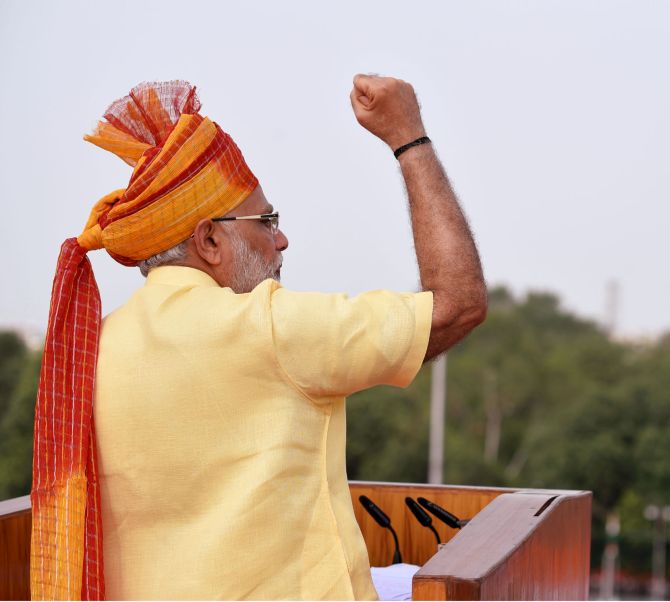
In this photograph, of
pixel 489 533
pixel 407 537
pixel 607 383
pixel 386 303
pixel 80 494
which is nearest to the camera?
pixel 386 303

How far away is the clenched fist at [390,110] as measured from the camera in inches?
86.0

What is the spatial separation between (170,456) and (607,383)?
60189mm

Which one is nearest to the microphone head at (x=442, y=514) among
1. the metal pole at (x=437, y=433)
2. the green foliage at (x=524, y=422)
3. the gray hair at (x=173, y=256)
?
the gray hair at (x=173, y=256)

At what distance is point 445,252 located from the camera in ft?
6.86

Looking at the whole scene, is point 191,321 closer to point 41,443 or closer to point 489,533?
point 41,443

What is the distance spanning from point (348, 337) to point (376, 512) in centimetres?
145

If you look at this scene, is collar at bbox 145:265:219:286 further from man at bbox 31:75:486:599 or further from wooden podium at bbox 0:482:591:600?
wooden podium at bbox 0:482:591:600

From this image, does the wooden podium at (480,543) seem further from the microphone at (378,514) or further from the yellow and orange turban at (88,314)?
the yellow and orange turban at (88,314)

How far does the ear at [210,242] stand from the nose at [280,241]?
121mm

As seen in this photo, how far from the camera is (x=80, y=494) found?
218 cm

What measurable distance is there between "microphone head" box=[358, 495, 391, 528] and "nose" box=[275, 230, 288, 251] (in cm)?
112

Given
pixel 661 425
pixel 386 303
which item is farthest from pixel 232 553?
pixel 661 425

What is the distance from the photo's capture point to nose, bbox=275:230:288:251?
2383mm

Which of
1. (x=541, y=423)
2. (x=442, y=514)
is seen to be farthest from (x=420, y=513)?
(x=541, y=423)
